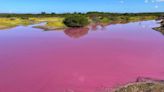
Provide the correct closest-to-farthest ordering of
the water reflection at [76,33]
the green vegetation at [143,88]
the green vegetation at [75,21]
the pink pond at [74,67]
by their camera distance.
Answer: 1. the green vegetation at [143,88]
2. the pink pond at [74,67]
3. the water reflection at [76,33]
4. the green vegetation at [75,21]

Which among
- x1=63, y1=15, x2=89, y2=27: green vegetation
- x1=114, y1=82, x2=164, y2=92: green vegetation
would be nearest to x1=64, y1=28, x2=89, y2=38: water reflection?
x1=63, y1=15, x2=89, y2=27: green vegetation

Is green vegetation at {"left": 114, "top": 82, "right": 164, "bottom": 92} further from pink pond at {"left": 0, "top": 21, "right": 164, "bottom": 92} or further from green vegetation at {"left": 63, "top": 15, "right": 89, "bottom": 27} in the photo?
green vegetation at {"left": 63, "top": 15, "right": 89, "bottom": 27}

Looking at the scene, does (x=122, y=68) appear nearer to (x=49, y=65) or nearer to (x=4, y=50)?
(x=49, y=65)

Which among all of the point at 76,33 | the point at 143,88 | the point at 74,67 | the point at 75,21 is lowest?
the point at 76,33

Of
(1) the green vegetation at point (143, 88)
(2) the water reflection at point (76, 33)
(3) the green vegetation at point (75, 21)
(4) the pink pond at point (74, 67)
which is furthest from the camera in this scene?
(3) the green vegetation at point (75, 21)

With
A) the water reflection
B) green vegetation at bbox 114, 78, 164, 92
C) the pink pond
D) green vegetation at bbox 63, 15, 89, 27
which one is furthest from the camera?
green vegetation at bbox 63, 15, 89, 27

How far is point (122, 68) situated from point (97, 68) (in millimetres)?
1578

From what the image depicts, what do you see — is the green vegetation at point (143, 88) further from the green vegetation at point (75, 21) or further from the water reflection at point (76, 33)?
the green vegetation at point (75, 21)

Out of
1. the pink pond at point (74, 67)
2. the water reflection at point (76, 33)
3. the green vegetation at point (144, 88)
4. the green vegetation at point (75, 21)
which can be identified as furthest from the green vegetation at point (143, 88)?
the green vegetation at point (75, 21)

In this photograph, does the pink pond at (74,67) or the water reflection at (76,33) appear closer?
the pink pond at (74,67)

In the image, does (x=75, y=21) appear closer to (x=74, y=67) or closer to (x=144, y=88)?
(x=74, y=67)

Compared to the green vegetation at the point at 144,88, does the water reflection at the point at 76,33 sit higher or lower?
lower

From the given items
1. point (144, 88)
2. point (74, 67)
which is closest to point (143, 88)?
point (144, 88)

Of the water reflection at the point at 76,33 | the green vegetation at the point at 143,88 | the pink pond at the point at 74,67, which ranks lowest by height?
the water reflection at the point at 76,33
